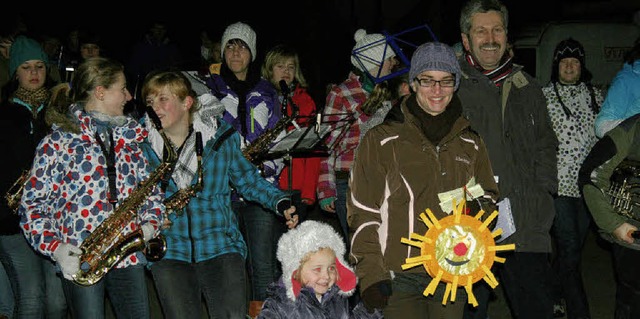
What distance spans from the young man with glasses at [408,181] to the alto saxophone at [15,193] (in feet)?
8.54

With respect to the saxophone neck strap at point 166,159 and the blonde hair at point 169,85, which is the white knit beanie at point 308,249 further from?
the blonde hair at point 169,85

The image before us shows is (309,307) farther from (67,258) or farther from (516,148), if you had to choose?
(516,148)

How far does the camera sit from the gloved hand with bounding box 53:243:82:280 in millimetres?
4684

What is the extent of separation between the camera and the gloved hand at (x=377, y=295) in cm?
430

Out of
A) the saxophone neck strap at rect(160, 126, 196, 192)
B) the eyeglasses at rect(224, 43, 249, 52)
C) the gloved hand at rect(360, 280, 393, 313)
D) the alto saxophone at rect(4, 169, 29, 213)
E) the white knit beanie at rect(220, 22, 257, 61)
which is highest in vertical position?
the white knit beanie at rect(220, 22, 257, 61)

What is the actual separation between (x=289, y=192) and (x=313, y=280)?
3.33ft

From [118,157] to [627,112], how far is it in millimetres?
3528

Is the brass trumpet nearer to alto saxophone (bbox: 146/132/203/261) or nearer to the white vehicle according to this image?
alto saxophone (bbox: 146/132/203/261)

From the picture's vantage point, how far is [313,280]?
470cm

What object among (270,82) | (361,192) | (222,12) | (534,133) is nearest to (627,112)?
(534,133)

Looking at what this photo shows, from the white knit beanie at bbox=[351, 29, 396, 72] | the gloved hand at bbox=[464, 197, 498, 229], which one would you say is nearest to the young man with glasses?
the gloved hand at bbox=[464, 197, 498, 229]

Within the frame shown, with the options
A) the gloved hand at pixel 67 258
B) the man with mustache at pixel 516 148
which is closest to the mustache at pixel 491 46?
the man with mustache at pixel 516 148

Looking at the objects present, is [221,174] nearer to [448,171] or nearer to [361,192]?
[361,192]

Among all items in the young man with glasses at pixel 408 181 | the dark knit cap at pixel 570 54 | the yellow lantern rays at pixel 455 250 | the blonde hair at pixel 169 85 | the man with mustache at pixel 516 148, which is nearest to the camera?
the yellow lantern rays at pixel 455 250
